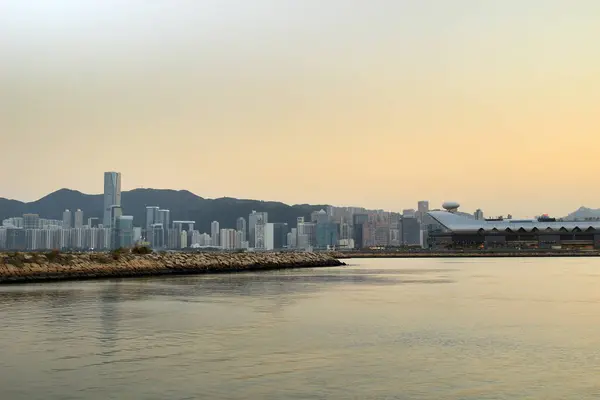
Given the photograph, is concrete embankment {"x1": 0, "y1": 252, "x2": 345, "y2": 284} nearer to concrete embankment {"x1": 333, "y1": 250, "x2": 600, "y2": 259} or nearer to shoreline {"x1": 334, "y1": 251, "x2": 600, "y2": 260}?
shoreline {"x1": 334, "y1": 251, "x2": 600, "y2": 260}

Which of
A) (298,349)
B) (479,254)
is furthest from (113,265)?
(479,254)

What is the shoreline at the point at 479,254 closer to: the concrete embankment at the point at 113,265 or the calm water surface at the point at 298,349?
the concrete embankment at the point at 113,265

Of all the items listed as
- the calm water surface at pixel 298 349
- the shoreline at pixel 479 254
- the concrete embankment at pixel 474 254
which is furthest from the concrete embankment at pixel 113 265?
the concrete embankment at pixel 474 254

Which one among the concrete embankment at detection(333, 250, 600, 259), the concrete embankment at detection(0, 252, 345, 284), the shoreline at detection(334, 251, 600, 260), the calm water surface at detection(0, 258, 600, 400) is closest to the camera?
the calm water surface at detection(0, 258, 600, 400)

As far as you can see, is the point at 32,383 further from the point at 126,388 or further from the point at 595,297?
the point at 595,297

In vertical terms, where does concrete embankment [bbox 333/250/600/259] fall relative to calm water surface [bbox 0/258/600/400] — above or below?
above

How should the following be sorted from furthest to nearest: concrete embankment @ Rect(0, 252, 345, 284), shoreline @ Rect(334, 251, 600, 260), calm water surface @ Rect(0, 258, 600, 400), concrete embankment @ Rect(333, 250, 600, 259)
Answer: concrete embankment @ Rect(333, 250, 600, 259) → shoreline @ Rect(334, 251, 600, 260) → concrete embankment @ Rect(0, 252, 345, 284) → calm water surface @ Rect(0, 258, 600, 400)

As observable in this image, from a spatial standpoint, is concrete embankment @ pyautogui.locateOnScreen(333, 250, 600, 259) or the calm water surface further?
concrete embankment @ pyautogui.locateOnScreen(333, 250, 600, 259)

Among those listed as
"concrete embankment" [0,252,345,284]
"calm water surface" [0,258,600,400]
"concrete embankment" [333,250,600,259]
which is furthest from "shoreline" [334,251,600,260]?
"calm water surface" [0,258,600,400]
